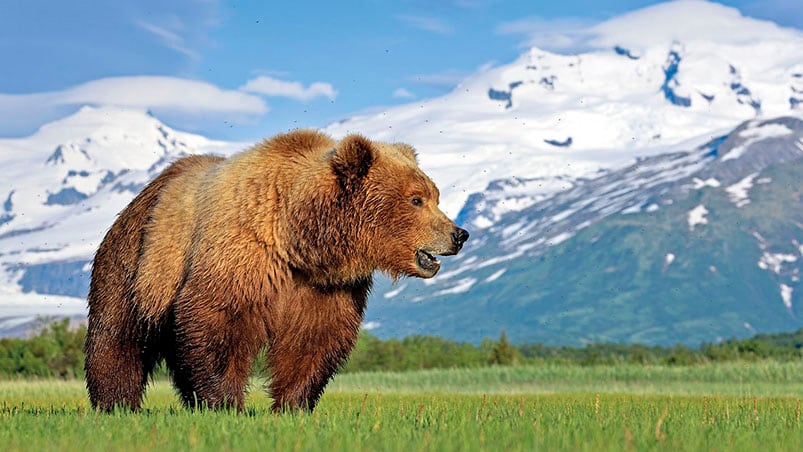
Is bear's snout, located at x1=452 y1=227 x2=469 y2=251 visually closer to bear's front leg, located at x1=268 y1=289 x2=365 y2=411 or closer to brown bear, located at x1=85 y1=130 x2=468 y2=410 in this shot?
brown bear, located at x1=85 y1=130 x2=468 y2=410

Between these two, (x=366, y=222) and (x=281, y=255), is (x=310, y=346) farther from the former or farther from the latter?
(x=366, y=222)

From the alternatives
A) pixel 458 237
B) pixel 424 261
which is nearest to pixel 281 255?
pixel 424 261

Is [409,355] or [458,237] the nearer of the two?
[458,237]

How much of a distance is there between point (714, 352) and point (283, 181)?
25316 millimetres

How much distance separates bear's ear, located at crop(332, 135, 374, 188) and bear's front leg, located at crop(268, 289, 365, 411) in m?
0.98

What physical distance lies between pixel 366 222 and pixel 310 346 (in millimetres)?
1153

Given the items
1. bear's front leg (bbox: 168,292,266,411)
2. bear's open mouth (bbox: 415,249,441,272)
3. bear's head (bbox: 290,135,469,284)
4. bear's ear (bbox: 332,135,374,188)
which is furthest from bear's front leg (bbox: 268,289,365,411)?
bear's ear (bbox: 332,135,374,188)

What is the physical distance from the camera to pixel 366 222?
29.1ft

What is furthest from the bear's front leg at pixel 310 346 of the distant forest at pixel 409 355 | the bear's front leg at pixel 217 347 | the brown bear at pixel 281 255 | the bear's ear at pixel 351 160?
the distant forest at pixel 409 355

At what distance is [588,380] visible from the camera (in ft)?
80.9

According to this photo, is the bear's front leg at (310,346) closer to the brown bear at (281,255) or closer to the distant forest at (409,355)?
the brown bear at (281,255)

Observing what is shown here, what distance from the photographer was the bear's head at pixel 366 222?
344 inches

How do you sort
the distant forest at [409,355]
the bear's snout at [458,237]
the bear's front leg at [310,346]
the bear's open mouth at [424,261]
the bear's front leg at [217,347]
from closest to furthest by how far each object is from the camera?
the bear's front leg at [217,347] < the bear's snout at [458,237] < the bear's open mouth at [424,261] < the bear's front leg at [310,346] < the distant forest at [409,355]

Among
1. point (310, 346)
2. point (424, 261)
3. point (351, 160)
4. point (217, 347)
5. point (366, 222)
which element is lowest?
point (310, 346)
